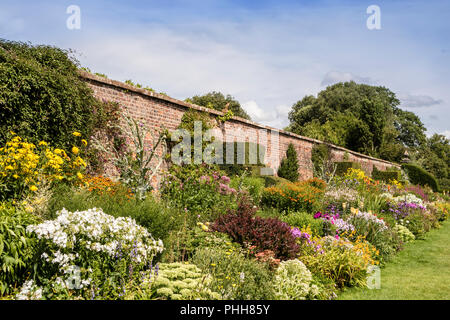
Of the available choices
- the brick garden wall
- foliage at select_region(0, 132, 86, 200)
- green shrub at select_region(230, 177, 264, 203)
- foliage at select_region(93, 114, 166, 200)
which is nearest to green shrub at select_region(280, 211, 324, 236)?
green shrub at select_region(230, 177, 264, 203)

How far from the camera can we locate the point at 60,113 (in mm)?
6215

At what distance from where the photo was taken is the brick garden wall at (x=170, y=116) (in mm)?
8023

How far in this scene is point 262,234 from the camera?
509cm

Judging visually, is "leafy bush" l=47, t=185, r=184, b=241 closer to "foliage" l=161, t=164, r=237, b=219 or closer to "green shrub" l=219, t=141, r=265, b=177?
"foliage" l=161, t=164, r=237, b=219

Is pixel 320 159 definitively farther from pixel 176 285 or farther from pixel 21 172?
pixel 176 285

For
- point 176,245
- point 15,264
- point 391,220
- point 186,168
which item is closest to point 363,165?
point 391,220

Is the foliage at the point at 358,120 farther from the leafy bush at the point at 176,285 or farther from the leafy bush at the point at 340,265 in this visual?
the leafy bush at the point at 176,285

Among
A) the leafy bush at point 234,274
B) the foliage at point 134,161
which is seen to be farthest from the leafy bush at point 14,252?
the foliage at point 134,161

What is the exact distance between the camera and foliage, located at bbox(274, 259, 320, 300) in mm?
4289

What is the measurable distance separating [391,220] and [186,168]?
222 inches

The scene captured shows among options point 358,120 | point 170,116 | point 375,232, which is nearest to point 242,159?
point 170,116

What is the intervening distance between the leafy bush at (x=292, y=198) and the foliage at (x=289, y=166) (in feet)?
22.0

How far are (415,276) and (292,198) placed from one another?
3.45 metres
